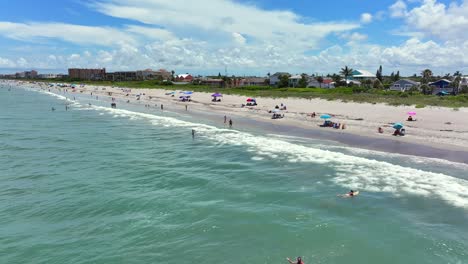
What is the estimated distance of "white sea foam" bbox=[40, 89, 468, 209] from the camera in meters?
18.9

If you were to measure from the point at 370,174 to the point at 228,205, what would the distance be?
9.98m

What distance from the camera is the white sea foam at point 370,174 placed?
18.9 meters

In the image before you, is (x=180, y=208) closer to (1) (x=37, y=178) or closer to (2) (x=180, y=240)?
(2) (x=180, y=240)

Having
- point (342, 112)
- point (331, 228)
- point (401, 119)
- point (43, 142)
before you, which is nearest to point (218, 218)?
point (331, 228)

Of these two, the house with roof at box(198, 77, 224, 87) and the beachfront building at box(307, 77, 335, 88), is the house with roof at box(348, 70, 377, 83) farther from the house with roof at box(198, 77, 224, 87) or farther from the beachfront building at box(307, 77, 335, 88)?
the house with roof at box(198, 77, 224, 87)

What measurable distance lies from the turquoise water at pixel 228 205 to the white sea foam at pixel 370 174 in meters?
0.08

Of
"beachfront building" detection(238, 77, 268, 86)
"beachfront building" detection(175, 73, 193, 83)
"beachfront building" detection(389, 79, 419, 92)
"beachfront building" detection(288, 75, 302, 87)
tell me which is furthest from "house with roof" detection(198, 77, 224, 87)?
"beachfront building" detection(389, 79, 419, 92)

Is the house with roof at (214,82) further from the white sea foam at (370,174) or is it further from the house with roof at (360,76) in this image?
the white sea foam at (370,174)

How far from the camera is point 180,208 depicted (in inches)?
664

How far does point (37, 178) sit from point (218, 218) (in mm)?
12938

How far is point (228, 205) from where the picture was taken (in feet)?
56.4

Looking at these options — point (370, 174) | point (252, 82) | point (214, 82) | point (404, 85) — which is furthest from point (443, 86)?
Result: point (370, 174)

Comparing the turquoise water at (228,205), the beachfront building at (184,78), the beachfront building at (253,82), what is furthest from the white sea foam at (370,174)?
the beachfront building at (184,78)

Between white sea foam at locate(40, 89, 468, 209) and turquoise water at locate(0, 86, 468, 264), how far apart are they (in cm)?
8
